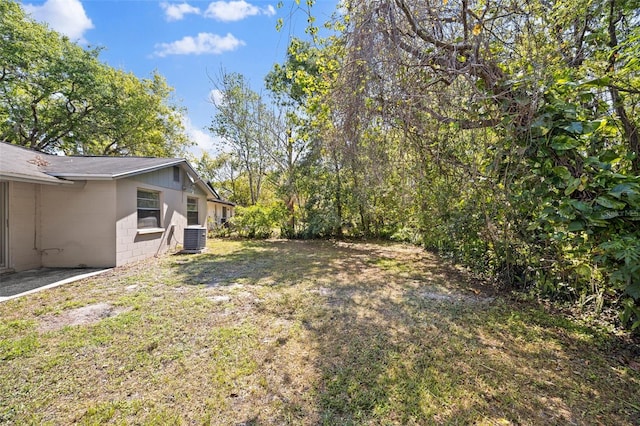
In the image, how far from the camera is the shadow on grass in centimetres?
204

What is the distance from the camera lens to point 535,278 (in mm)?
4383

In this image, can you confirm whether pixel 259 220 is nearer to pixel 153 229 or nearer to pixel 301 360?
pixel 153 229

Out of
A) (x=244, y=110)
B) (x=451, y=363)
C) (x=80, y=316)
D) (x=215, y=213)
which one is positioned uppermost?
(x=244, y=110)

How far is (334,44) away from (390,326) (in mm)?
3959

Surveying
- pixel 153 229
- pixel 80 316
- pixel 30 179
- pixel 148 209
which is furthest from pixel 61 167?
pixel 80 316

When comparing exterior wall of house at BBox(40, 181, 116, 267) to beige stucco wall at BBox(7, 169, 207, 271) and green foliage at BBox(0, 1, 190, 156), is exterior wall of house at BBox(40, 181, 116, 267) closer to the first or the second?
beige stucco wall at BBox(7, 169, 207, 271)

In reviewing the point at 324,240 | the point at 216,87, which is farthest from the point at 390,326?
the point at 216,87

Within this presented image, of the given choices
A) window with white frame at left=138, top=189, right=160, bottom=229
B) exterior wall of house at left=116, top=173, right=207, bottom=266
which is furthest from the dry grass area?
window with white frame at left=138, top=189, right=160, bottom=229

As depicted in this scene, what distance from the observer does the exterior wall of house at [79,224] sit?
6309 mm

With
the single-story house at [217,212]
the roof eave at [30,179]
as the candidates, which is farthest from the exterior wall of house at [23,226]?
the single-story house at [217,212]

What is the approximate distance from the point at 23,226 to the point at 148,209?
2.49 metres

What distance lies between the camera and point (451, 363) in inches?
105

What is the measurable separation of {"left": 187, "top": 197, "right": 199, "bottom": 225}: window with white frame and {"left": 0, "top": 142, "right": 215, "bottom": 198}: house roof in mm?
3484

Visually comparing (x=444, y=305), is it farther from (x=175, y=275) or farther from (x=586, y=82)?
(x=175, y=275)
